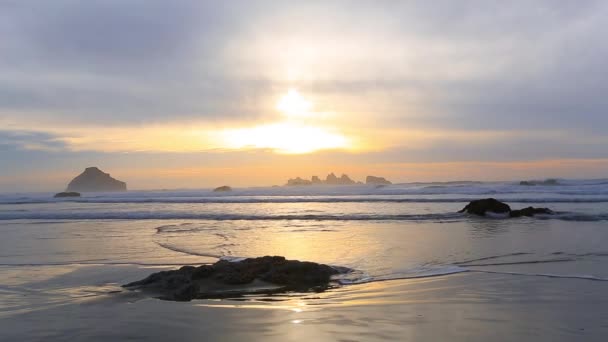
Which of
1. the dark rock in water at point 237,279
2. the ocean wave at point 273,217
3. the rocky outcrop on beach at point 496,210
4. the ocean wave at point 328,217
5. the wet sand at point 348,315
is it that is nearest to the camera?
the wet sand at point 348,315

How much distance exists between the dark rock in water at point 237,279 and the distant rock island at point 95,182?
12341cm

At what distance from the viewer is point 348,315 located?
5.50 meters

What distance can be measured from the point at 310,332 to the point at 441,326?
1404 mm

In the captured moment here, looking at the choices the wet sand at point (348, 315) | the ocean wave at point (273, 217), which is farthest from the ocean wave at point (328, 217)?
the wet sand at point (348, 315)

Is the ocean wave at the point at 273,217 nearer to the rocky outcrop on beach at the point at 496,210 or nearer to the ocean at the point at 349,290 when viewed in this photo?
the rocky outcrop on beach at the point at 496,210

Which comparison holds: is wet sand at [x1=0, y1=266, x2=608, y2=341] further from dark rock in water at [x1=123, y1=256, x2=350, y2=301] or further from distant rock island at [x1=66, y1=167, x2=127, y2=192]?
distant rock island at [x1=66, y1=167, x2=127, y2=192]

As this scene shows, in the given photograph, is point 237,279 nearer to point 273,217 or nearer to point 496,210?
point 273,217

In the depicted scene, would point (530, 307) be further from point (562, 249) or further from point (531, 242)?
point (531, 242)

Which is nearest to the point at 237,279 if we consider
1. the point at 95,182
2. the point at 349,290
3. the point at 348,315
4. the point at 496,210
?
the point at 349,290

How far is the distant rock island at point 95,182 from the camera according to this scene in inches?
4835

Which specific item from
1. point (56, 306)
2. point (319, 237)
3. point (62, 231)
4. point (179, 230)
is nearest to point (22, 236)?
point (62, 231)

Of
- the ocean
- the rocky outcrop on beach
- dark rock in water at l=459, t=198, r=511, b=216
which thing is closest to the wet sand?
the ocean

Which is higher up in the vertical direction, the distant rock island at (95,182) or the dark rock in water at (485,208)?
the distant rock island at (95,182)

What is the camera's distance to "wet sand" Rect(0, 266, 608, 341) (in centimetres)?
479
